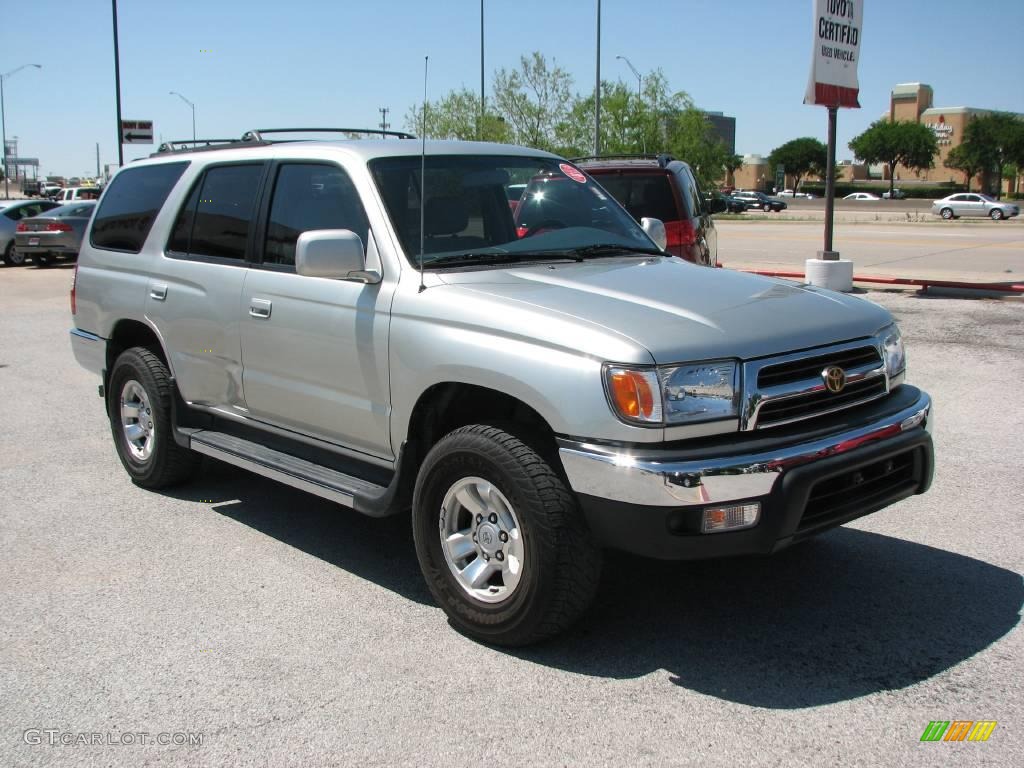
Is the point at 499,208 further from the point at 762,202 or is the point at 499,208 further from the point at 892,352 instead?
the point at 762,202

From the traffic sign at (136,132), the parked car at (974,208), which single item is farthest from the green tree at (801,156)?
the traffic sign at (136,132)

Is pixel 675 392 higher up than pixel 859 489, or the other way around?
pixel 675 392

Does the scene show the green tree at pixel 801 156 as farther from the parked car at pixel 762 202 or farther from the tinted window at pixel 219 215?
the tinted window at pixel 219 215

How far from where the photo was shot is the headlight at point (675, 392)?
3.44 metres

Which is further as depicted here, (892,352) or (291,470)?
(291,470)

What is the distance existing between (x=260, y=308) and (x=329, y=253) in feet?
3.08

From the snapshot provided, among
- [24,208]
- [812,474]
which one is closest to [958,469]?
[812,474]

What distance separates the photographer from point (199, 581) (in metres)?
4.65

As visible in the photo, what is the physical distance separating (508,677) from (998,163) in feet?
314

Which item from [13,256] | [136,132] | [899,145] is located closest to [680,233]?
[13,256]

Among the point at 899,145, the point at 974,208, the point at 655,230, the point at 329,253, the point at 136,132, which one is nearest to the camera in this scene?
the point at 329,253

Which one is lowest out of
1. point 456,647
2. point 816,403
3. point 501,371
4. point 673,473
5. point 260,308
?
point 456,647

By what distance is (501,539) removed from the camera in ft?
12.7

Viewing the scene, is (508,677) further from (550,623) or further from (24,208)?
(24,208)
